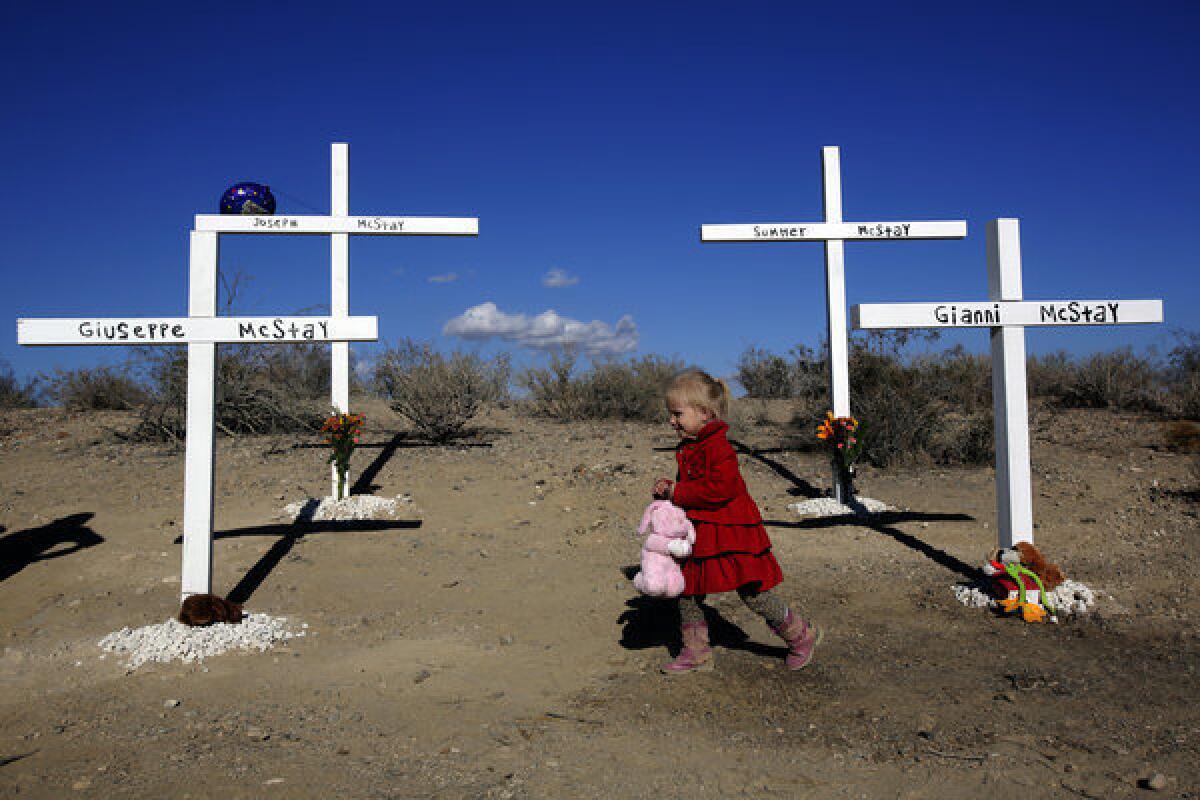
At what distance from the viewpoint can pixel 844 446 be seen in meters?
7.55

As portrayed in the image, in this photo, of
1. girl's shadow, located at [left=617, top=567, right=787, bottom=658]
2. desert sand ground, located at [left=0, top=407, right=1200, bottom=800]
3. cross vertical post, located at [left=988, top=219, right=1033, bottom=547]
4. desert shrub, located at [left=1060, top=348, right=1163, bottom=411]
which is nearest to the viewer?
desert sand ground, located at [left=0, top=407, right=1200, bottom=800]

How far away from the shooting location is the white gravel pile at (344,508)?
23.9 feet

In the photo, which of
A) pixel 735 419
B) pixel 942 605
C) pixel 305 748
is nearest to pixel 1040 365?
pixel 735 419

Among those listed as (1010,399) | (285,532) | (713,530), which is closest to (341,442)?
(285,532)

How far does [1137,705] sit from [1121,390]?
1179cm

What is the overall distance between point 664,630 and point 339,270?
17.1ft

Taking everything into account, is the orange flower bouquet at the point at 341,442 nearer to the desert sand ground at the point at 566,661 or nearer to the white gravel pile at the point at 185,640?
the desert sand ground at the point at 566,661

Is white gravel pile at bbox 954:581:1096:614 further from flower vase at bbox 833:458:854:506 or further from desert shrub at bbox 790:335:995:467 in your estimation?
desert shrub at bbox 790:335:995:467

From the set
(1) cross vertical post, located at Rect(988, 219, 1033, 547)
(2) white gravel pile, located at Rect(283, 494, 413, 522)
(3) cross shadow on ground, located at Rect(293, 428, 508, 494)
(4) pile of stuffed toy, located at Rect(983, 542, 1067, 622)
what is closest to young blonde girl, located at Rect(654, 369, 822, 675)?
(4) pile of stuffed toy, located at Rect(983, 542, 1067, 622)

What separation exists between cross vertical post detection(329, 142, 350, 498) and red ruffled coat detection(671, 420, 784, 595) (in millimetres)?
5005

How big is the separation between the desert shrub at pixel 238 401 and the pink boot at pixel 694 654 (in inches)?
330

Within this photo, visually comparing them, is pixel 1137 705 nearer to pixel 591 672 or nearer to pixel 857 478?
pixel 591 672

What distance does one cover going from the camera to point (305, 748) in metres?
2.99

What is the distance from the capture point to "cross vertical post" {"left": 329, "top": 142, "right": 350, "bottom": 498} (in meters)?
7.91
